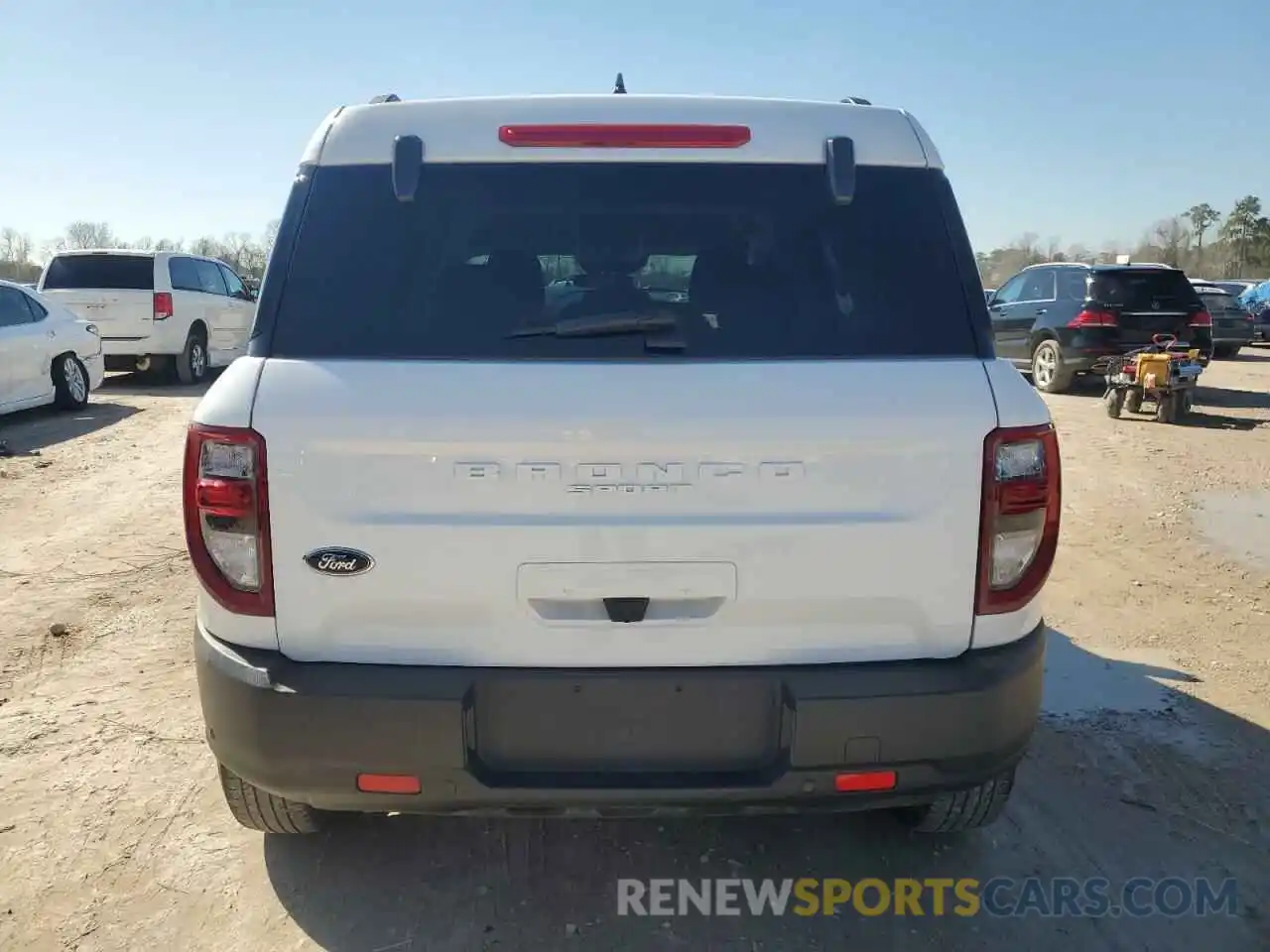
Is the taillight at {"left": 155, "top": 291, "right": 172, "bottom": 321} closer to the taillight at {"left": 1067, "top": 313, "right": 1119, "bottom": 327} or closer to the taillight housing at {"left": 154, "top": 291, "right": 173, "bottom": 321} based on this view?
the taillight housing at {"left": 154, "top": 291, "right": 173, "bottom": 321}

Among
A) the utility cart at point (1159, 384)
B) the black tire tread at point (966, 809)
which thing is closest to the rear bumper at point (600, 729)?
the black tire tread at point (966, 809)

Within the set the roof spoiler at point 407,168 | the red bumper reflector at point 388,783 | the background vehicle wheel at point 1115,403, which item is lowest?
the background vehicle wheel at point 1115,403

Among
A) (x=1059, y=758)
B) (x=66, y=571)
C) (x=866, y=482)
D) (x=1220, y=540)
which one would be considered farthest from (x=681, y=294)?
(x=1220, y=540)

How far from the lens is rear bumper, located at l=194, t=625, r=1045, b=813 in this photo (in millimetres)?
2174

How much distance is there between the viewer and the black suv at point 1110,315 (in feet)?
41.5

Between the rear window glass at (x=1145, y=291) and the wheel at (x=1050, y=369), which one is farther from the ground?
the rear window glass at (x=1145, y=291)

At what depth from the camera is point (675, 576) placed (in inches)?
85.2

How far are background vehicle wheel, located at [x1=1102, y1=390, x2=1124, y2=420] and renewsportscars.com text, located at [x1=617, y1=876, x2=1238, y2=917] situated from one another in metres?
9.65

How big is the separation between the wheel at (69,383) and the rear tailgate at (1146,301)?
1266 cm

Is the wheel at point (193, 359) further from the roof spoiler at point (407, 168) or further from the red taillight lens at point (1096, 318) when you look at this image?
the roof spoiler at point (407, 168)

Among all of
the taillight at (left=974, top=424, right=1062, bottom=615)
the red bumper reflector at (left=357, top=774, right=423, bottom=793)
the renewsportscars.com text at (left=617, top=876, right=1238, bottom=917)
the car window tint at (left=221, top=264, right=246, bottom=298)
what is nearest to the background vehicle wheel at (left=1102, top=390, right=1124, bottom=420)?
the renewsportscars.com text at (left=617, top=876, right=1238, bottom=917)

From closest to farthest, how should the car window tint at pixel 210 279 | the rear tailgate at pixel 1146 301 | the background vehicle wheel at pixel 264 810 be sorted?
1. the background vehicle wheel at pixel 264 810
2. the rear tailgate at pixel 1146 301
3. the car window tint at pixel 210 279

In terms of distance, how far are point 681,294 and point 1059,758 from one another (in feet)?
7.68

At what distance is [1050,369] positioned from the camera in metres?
13.6
